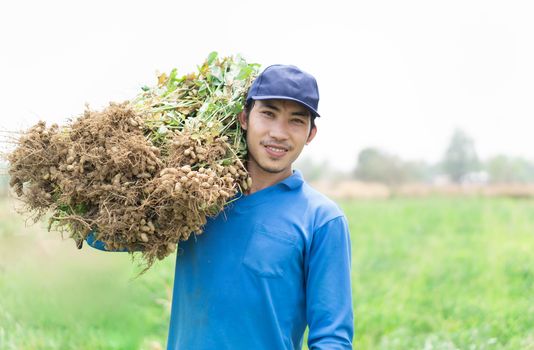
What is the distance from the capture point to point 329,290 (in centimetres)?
209

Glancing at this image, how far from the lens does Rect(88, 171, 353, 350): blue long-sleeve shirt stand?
2104mm

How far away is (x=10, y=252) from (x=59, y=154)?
12.1 feet

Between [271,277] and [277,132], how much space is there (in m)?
0.46

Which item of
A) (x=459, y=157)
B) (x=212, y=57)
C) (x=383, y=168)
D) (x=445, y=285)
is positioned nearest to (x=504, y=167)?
(x=459, y=157)

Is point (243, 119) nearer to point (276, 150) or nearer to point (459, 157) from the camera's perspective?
point (276, 150)

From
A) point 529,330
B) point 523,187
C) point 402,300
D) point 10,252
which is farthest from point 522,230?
point 523,187

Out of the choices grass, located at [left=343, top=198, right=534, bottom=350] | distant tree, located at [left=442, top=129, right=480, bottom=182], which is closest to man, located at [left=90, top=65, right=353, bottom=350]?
grass, located at [left=343, top=198, right=534, bottom=350]

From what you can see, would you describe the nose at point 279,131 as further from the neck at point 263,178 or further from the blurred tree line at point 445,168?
the blurred tree line at point 445,168

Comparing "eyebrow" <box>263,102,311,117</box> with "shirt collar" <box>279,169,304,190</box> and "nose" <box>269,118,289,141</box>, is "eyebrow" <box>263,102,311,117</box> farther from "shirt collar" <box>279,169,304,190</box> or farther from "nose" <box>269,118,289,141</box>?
"shirt collar" <box>279,169,304,190</box>

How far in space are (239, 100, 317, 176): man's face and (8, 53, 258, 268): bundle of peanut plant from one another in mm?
88

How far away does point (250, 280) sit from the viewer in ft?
7.08

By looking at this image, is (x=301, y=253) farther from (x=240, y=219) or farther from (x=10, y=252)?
(x=10, y=252)

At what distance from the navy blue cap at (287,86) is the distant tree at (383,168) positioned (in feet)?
182

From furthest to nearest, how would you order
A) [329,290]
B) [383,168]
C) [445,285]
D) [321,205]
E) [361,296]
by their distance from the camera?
[383,168], [445,285], [361,296], [321,205], [329,290]
